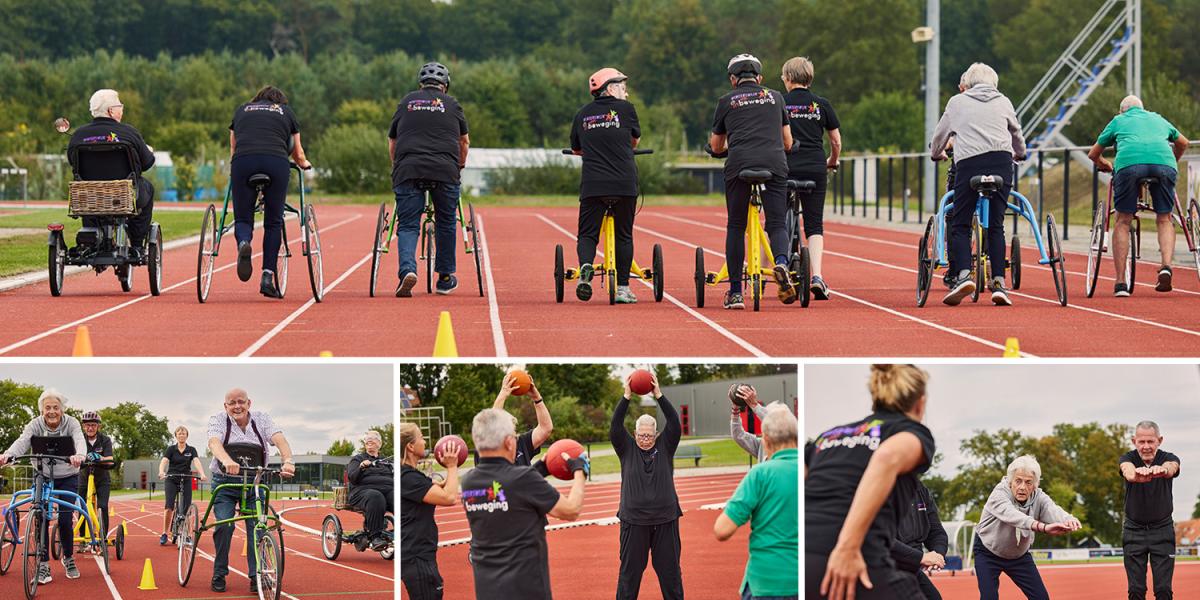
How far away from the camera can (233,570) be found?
28.9 ft

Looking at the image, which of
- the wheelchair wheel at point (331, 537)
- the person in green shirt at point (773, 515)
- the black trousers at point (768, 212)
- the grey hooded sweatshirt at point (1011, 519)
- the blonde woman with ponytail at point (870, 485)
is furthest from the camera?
the black trousers at point (768, 212)

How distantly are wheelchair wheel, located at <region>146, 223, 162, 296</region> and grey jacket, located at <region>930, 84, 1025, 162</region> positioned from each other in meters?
7.23

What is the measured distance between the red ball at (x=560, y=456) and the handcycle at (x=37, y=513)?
8.58ft

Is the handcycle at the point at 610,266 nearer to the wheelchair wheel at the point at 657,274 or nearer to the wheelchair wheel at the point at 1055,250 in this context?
the wheelchair wheel at the point at 657,274

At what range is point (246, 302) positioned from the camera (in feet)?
53.5

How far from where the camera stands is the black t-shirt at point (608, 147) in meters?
14.8

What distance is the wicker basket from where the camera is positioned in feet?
53.1

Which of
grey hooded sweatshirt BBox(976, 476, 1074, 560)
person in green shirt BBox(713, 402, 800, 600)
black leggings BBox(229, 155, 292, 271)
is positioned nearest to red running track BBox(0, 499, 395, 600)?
person in green shirt BBox(713, 402, 800, 600)

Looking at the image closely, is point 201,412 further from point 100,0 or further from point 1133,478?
point 100,0

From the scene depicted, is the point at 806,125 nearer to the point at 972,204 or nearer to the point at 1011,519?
the point at 972,204

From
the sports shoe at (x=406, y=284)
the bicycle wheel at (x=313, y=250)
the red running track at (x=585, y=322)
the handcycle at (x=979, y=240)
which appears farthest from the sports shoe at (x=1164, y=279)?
the bicycle wheel at (x=313, y=250)

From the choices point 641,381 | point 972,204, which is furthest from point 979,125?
point 641,381

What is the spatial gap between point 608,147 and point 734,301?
5.50ft

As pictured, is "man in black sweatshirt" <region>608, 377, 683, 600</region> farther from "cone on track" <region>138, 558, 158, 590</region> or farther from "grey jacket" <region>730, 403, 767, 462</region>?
"cone on track" <region>138, 558, 158, 590</region>
